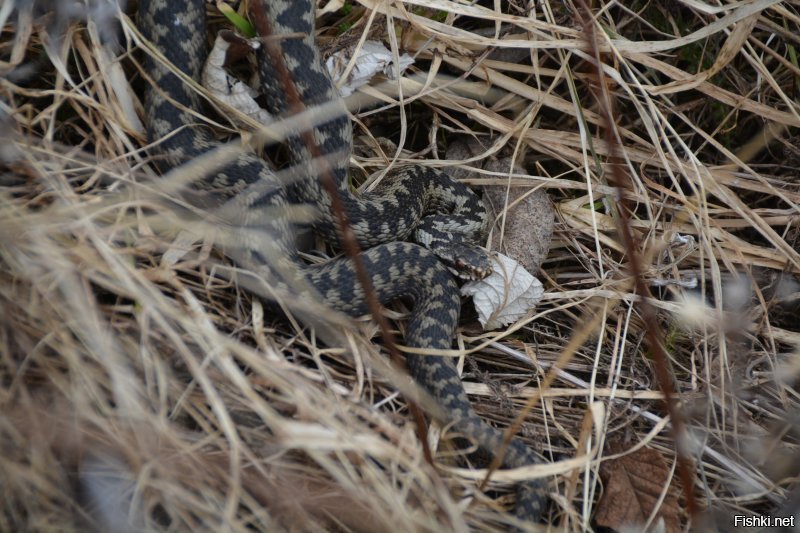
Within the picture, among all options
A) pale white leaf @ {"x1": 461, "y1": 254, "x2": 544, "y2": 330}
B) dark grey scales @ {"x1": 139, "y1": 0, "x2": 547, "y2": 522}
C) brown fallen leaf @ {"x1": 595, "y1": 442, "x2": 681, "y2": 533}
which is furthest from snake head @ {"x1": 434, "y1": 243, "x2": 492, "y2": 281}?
brown fallen leaf @ {"x1": 595, "y1": 442, "x2": 681, "y2": 533}

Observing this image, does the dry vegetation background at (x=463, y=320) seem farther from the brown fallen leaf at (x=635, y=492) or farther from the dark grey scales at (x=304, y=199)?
the dark grey scales at (x=304, y=199)

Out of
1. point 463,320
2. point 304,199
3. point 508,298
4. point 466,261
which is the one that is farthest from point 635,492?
point 304,199

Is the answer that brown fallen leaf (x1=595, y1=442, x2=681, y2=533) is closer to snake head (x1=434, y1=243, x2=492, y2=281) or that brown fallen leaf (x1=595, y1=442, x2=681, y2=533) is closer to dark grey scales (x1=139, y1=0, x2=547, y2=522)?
dark grey scales (x1=139, y1=0, x2=547, y2=522)

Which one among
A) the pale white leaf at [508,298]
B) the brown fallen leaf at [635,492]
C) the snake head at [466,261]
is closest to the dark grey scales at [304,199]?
the snake head at [466,261]

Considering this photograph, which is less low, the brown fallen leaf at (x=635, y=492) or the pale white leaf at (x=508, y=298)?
the pale white leaf at (x=508, y=298)

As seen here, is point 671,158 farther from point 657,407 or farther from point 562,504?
point 562,504

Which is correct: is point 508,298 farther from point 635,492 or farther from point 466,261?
point 635,492

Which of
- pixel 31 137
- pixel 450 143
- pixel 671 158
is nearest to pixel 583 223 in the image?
pixel 671 158
